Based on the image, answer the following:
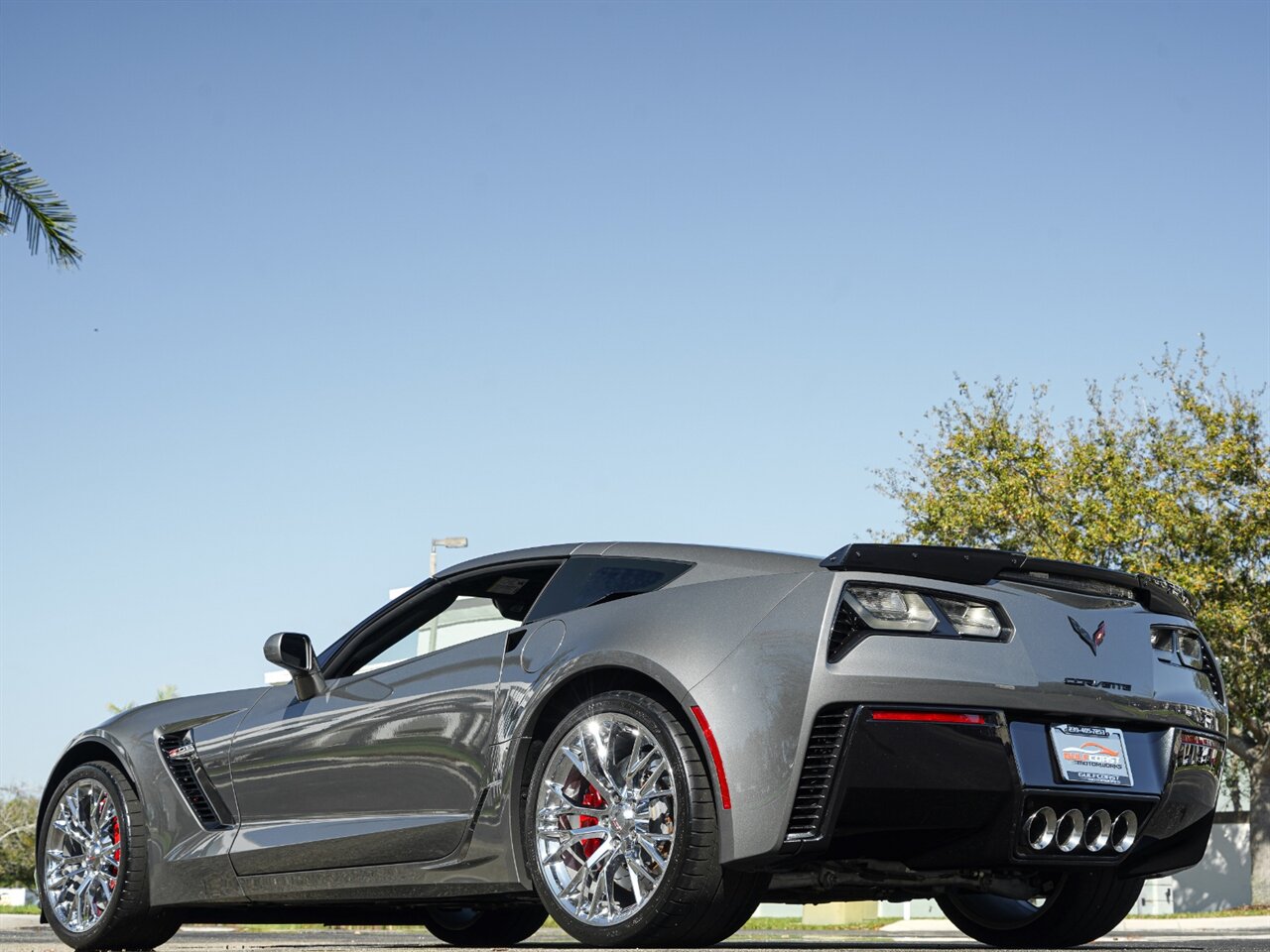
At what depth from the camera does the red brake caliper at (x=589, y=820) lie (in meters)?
4.74

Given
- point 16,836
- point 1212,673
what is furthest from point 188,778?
point 16,836

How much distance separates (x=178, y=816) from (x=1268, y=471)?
22.6 m

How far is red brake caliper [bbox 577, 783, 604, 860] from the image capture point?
4.74 meters

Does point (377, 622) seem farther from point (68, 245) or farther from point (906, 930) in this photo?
point (906, 930)

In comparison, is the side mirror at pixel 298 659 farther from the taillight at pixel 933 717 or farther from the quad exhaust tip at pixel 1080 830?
the quad exhaust tip at pixel 1080 830

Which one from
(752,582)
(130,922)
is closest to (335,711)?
(130,922)

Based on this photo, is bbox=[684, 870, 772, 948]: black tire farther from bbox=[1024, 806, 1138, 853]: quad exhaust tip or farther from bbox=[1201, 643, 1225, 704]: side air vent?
bbox=[1201, 643, 1225, 704]: side air vent

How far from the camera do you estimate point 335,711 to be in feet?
18.6

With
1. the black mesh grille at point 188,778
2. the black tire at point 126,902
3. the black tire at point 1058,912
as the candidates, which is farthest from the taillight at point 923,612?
the black tire at point 126,902

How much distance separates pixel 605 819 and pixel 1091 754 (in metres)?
1.46

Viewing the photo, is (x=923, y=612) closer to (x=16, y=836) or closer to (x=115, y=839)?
(x=115, y=839)

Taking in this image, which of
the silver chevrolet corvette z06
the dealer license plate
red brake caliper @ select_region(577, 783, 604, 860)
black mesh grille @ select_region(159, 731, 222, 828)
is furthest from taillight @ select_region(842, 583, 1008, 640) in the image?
black mesh grille @ select_region(159, 731, 222, 828)

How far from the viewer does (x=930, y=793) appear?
4.34 m

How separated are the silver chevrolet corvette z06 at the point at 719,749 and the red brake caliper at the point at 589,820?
0.02 m
